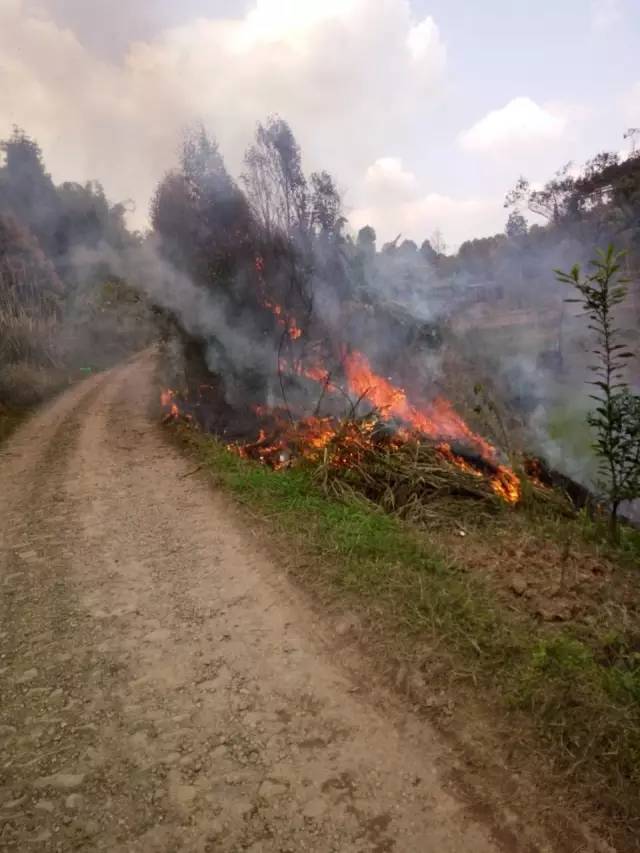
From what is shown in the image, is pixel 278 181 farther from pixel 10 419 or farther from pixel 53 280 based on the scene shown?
pixel 53 280

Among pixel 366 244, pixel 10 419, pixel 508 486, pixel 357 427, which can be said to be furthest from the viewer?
pixel 366 244

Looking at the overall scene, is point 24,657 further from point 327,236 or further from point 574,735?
point 327,236

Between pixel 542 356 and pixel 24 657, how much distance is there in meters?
20.7

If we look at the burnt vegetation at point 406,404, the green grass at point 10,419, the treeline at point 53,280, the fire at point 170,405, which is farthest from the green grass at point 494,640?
the treeline at point 53,280

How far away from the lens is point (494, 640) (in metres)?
3.78

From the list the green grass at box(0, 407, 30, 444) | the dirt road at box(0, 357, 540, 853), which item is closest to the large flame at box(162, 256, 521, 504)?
the dirt road at box(0, 357, 540, 853)

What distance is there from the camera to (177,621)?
14.7ft

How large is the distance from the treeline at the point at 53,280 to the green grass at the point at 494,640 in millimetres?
11395

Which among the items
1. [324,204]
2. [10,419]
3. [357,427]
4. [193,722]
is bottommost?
[193,722]

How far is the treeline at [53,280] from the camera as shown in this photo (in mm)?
17562

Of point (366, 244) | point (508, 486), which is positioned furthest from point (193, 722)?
point (366, 244)

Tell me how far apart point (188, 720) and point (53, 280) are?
996 inches

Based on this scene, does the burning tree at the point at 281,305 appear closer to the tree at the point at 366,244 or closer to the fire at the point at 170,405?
the fire at the point at 170,405

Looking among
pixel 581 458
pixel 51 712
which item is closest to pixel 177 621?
pixel 51 712
